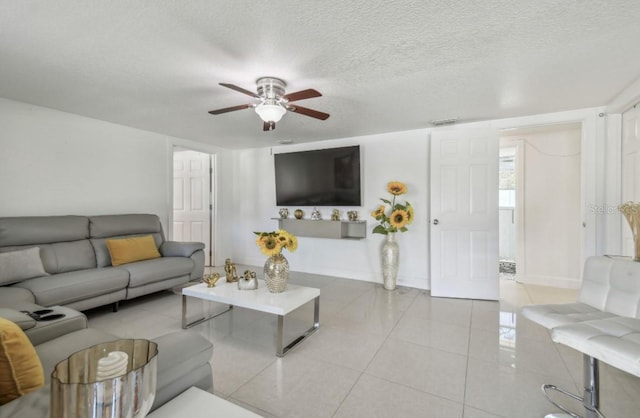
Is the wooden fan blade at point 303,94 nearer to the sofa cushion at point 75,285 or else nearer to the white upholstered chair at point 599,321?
the white upholstered chair at point 599,321

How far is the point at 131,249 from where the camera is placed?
3217 mm

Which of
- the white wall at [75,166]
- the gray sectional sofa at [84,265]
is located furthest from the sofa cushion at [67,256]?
the white wall at [75,166]

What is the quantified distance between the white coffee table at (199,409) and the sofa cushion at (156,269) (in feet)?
8.00

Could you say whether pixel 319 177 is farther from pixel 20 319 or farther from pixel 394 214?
pixel 20 319

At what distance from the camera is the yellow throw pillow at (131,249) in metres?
3.08

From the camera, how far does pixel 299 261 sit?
4.76 m

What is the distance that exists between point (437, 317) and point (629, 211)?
1732 millimetres

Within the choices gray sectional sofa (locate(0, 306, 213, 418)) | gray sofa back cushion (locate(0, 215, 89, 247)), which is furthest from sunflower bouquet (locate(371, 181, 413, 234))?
gray sofa back cushion (locate(0, 215, 89, 247))

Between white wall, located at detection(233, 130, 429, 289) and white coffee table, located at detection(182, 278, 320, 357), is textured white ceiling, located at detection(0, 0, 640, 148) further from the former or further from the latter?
white coffee table, located at detection(182, 278, 320, 357)

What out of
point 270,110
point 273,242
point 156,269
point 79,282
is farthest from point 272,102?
point 79,282

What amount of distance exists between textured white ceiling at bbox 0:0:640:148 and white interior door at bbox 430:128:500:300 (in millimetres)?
496

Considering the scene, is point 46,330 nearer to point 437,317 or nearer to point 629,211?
point 437,317

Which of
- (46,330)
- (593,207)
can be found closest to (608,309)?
(593,207)

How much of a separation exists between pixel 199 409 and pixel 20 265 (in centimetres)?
270
